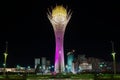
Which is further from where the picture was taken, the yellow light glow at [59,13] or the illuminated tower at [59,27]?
the yellow light glow at [59,13]

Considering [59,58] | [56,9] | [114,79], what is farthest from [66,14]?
[114,79]

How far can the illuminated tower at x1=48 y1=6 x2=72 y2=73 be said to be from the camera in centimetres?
6425

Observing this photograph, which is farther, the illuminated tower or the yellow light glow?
the yellow light glow

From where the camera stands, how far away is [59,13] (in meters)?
70.9

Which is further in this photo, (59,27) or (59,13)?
(59,13)

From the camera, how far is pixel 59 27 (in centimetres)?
6500

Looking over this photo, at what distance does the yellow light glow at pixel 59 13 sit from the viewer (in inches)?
2698

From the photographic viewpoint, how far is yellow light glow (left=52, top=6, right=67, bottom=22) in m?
68.5

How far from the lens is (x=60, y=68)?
222 feet

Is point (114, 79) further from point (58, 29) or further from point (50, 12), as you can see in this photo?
point (50, 12)

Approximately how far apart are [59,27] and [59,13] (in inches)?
287

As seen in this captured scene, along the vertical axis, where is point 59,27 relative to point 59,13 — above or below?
below

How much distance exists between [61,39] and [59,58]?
5637 mm

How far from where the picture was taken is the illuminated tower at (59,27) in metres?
64.2
